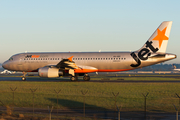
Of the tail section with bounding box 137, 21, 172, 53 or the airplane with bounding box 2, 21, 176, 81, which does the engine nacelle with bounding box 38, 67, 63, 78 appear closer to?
the airplane with bounding box 2, 21, 176, 81

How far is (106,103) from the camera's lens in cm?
1928

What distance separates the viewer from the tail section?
35969 mm

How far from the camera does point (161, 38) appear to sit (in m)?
36.2

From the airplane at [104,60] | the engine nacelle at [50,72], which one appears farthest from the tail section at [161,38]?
the engine nacelle at [50,72]

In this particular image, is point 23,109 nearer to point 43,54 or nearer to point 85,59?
point 85,59

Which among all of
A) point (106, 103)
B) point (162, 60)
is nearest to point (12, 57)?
point (162, 60)

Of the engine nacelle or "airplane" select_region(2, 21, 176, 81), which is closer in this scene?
"airplane" select_region(2, 21, 176, 81)

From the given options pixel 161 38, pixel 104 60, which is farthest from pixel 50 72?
pixel 161 38

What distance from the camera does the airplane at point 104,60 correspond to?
3591 centimetres

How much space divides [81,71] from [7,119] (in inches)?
1024

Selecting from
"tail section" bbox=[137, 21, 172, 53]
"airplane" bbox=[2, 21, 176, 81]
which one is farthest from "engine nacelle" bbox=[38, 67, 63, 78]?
"tail section" bbox=[137, 21, 172, 53]

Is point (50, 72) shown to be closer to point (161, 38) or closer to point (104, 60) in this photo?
point (104, 60)

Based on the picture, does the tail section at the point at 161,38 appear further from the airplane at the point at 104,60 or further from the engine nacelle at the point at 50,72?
the engine nacelle at the point at 50,72

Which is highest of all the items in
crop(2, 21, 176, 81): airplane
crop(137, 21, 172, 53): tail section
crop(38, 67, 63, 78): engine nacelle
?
crop(137, 21, 172, 53): tail section
